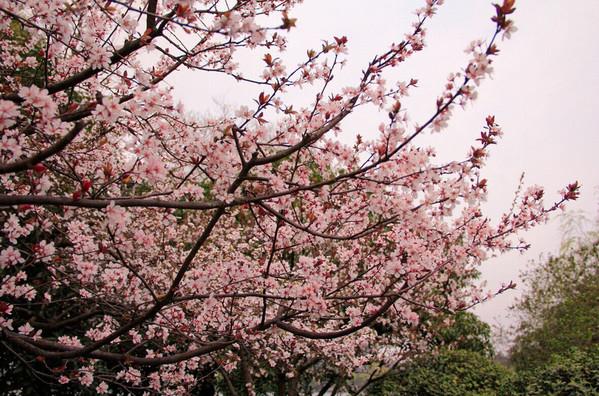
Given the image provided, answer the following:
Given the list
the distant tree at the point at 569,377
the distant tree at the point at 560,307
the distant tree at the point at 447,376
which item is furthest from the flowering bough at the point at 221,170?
the distant tree at the point at 560,307

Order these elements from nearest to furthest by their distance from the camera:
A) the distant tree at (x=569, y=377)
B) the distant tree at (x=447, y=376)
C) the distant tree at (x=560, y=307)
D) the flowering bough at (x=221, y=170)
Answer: the flowering bough at (x=221, y=170) → the distant tree at (x=569, y=377) → the distant tree at (x=447, y=376) → the distant tree at (x=560, y=307)

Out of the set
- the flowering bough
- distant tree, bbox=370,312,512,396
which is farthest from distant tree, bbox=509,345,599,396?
the flowering bough

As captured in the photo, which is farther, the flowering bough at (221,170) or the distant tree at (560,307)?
the distant tree at (560,307)

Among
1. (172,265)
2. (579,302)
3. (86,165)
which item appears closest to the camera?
(86,165)

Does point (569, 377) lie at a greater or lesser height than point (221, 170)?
lesser

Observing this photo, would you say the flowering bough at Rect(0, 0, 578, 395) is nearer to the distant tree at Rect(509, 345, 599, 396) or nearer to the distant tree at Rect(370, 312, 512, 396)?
the distant tree at Rect(509, 345, 599, 396)

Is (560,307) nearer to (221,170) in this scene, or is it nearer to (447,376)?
(447,376)

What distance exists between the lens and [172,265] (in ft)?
26.7

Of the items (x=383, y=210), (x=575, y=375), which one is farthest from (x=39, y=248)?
(x=575, y=375)

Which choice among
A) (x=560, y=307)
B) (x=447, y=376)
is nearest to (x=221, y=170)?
(x=447, y=376)

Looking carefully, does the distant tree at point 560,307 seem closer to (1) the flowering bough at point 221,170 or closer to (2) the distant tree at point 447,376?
(2) the distant tree at point 447,376

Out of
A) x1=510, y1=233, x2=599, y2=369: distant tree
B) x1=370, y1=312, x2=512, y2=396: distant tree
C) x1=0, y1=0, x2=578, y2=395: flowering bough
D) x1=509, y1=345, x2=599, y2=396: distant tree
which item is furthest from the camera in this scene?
x1=510, y1=233, x2=599, y2=369: distant tree

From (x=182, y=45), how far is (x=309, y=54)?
863 mm

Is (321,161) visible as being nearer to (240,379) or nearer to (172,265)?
(172,265)
